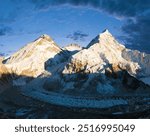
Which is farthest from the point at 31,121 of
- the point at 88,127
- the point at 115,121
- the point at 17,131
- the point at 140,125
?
the point at 140,125

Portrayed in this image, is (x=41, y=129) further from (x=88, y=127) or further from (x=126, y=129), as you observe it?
(x=126, y=129)

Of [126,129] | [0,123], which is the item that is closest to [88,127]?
[126,129]

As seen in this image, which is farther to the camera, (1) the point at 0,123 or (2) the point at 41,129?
(1) the point at 0,123

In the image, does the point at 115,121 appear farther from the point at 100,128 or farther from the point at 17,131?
the point at 17,131

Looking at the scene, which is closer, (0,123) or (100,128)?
(100,128)

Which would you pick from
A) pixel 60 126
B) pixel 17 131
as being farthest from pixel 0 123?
pixel 60 126

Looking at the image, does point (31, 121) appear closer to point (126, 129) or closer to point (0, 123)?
point (0, 123)

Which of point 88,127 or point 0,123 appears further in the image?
point 0,123
